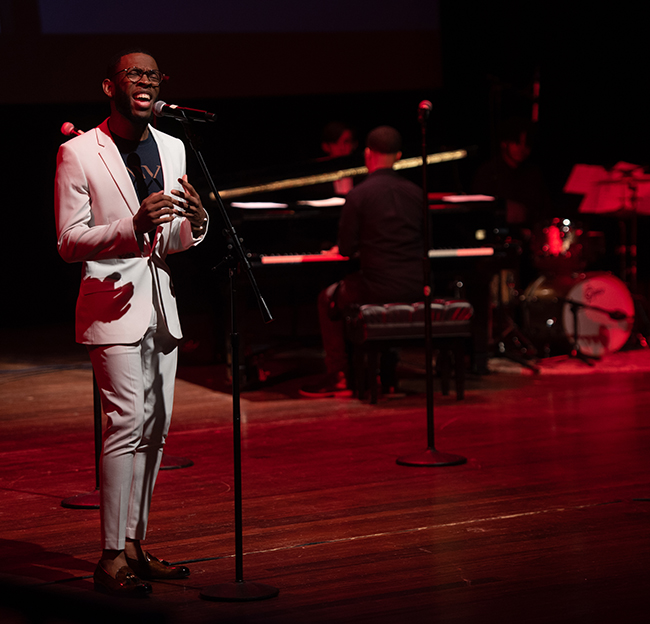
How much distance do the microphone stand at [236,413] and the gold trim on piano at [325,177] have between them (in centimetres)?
409

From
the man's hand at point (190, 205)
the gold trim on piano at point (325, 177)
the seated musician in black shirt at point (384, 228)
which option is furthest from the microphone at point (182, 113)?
the gold trim on piano at point (325, 177)

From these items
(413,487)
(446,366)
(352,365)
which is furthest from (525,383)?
(413,487)

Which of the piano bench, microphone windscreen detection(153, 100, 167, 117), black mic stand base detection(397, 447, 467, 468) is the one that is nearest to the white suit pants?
microphone windscreen detection(153, 100, 167, 117)

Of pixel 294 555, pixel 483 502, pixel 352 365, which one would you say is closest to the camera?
pixel 294 555

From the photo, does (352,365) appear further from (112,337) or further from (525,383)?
(112,337)

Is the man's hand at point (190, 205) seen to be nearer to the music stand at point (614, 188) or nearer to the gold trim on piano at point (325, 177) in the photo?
the gold trim on piano at point (325, 177)

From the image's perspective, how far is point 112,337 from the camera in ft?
8.05

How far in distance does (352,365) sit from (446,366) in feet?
2.03

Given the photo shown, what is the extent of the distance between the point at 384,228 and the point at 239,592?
3.23m

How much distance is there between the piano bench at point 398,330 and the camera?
5438 mm

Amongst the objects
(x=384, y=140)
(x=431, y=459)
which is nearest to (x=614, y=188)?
(x=384, y=140)

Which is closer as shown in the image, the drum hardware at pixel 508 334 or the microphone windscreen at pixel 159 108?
the microphone windscreen at pixel 159 108

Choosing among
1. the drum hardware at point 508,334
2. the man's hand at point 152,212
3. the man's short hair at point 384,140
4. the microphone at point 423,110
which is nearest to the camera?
the man's hand at point 152,212

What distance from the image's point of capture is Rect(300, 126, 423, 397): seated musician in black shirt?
541 cm
